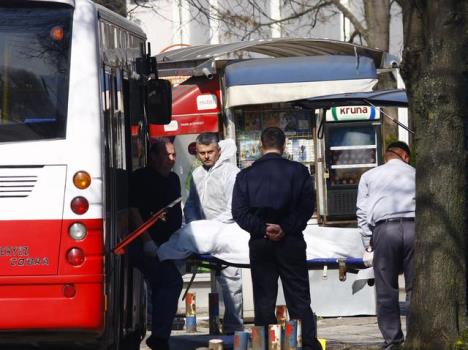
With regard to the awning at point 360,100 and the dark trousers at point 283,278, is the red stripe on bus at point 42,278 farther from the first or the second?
the awning at point 360,100

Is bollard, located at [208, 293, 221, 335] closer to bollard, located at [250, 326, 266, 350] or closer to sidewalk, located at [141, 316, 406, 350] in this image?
sidewalk, located at [141, 316, 406, 350]

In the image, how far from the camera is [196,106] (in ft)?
63.7

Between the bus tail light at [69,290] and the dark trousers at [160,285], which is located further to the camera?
the dark trousers at [160,285]

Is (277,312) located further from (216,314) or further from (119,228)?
(119,228)

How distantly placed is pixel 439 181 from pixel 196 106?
34.6ft

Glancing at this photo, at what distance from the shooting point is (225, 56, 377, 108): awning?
1819 centimetres

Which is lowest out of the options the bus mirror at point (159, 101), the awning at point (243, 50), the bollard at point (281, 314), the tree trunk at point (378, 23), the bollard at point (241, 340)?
the bollard at point (241, 340)

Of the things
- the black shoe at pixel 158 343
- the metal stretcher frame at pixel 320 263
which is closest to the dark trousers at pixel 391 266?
the metal stretcher frame at pixel 320 263

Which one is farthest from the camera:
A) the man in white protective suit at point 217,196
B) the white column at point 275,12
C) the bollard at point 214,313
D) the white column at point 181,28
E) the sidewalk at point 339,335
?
the white column at point 181,28

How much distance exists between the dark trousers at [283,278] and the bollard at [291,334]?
0.61ft

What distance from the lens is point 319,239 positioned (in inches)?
435

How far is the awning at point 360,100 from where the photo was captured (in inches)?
477

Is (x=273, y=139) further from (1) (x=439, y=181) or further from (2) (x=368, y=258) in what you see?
(2) (x=368, y=258)

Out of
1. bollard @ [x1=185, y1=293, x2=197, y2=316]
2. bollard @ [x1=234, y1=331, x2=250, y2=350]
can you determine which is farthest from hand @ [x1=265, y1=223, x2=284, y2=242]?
bollard @ [x1=185, y1=293, x2=197, y2=316]
